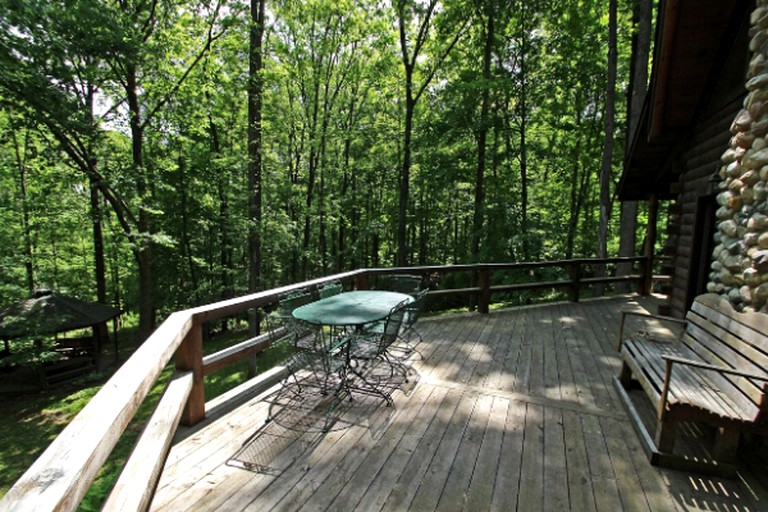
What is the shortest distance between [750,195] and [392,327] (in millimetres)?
3133

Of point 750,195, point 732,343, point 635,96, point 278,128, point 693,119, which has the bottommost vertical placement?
point 732,343

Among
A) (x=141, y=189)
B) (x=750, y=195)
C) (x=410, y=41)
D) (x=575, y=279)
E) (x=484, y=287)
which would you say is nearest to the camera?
(x=750, y=195)

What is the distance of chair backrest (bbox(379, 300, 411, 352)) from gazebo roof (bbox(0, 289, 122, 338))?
964 cm

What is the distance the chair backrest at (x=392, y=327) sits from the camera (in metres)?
3.19

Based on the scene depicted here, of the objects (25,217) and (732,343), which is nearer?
(732,343)

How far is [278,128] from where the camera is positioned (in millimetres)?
12266

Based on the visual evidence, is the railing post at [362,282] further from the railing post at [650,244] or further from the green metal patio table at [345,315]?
the railing post at [650,244]

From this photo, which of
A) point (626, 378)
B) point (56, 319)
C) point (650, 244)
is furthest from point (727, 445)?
point (56, 319)

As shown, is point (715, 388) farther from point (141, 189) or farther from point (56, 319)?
point (56, 319)

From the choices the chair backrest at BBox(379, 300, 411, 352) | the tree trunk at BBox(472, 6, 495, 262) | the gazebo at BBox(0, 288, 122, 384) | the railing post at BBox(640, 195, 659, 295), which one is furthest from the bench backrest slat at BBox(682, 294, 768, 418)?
the gazebo at BBox(0, 288, 122, 384)

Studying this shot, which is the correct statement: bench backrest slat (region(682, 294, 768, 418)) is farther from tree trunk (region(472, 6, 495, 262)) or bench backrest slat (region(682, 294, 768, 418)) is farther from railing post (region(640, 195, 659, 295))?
tree trunk (region(472, 6, 495, 262))

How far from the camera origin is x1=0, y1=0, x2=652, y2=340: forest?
778 centimetres

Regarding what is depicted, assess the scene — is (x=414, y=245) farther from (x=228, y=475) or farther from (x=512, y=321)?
(x=228, y=475)

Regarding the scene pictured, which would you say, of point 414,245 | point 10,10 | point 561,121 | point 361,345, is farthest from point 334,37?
point 361,345
